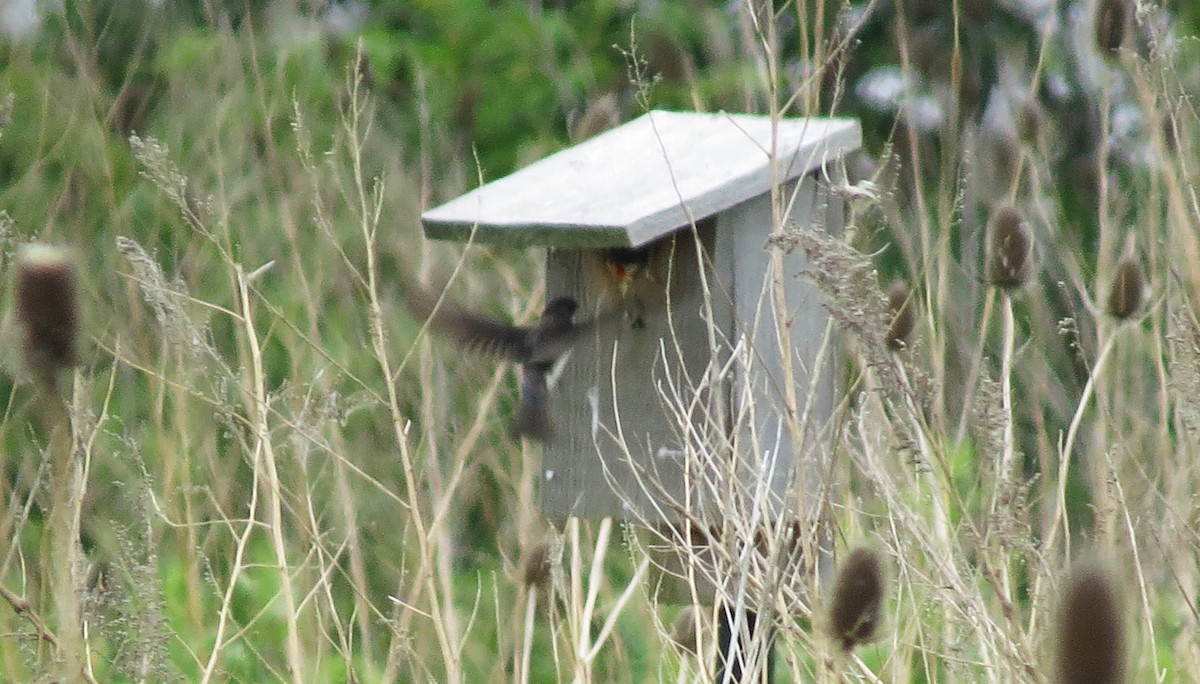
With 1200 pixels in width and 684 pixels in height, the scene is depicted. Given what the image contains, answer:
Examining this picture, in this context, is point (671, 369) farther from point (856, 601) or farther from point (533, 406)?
point (856, 601)

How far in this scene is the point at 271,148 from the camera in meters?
3.09

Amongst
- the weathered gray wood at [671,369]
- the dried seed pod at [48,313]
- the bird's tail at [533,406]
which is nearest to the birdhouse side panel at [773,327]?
the weathered gray wood at [671,369]

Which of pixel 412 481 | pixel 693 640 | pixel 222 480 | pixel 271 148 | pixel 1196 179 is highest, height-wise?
pixel 271 148

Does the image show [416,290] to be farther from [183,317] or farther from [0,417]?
[0,417]

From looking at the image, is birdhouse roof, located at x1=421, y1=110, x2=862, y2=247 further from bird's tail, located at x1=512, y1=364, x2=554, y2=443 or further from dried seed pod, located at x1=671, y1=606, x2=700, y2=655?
dried seed pod, located at x1=671, y1=606, x2=700, y2=655

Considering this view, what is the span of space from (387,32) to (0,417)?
1657mm

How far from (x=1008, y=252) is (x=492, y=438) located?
2.42 m

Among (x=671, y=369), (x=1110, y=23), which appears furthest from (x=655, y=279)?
(x=1110, y=23)

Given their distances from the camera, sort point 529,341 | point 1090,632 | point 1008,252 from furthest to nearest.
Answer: point 529,341, point 1008,252, point 1090,632

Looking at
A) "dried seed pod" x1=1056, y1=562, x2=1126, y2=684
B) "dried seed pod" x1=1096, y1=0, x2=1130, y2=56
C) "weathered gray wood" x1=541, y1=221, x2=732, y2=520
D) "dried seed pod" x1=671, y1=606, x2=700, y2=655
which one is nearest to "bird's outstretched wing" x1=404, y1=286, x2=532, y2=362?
"weathered gray wood" x1=541, y1=221, x2=732, y2=520

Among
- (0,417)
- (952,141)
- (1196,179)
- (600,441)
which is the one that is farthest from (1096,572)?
(0,417)

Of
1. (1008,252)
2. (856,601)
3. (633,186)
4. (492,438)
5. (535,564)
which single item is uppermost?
(633,186)

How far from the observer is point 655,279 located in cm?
259

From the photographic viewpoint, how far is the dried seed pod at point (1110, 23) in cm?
284
